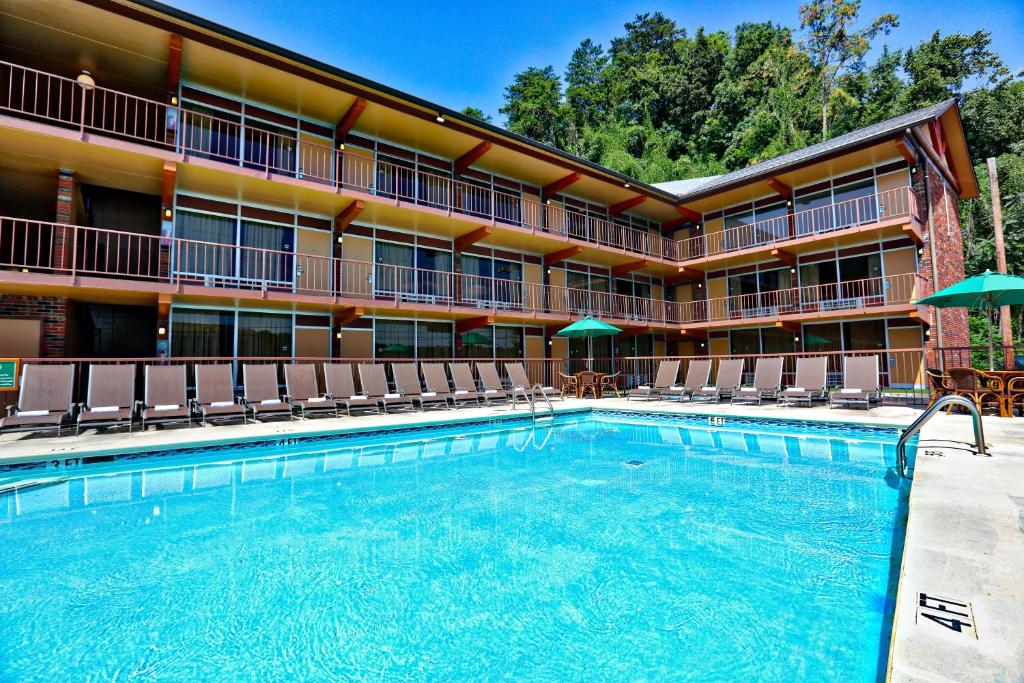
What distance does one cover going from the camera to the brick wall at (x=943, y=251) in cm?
1453

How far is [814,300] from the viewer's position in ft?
55.0

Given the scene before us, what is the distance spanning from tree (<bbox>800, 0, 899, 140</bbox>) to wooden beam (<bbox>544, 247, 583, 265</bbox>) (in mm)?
25196

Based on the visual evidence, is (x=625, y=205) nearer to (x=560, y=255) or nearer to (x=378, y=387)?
(x=560, y=255)

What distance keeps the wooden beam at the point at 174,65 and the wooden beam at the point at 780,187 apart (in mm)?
16754

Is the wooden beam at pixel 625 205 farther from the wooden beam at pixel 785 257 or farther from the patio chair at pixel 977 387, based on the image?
the patio chair at pixel 977 387

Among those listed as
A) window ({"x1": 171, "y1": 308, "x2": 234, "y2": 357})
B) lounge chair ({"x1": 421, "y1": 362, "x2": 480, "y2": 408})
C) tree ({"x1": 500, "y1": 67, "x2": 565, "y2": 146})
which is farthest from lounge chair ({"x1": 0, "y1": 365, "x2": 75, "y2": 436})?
tree ({"x1": 500, "y1": 67, "x2": 565, "y2": 146})

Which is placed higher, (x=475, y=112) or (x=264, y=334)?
(x=475, y=112)

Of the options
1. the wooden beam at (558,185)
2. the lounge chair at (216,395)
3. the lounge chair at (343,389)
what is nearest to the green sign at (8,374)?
the lounge chair at (216,395)

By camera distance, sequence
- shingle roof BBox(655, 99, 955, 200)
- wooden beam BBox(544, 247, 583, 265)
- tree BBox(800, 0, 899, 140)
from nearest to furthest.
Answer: shingle roof BBox(655, 99, 955, 200) < wooden beam BBox(544, 247, 583, 265) < tree BBox(800, 0, 899, 140)

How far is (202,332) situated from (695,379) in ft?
39.5

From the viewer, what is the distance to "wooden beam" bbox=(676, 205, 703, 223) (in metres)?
19.2

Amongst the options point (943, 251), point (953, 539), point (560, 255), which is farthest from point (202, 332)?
point (943, 251)

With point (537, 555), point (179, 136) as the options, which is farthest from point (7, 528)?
point (179, 136)

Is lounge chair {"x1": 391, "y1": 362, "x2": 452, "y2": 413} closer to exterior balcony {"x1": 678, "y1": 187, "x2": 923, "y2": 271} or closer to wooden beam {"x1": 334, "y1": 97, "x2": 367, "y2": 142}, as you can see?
wooden beam {"x1": 334, "y1": 97, "x2": 367, "y2": 142}
